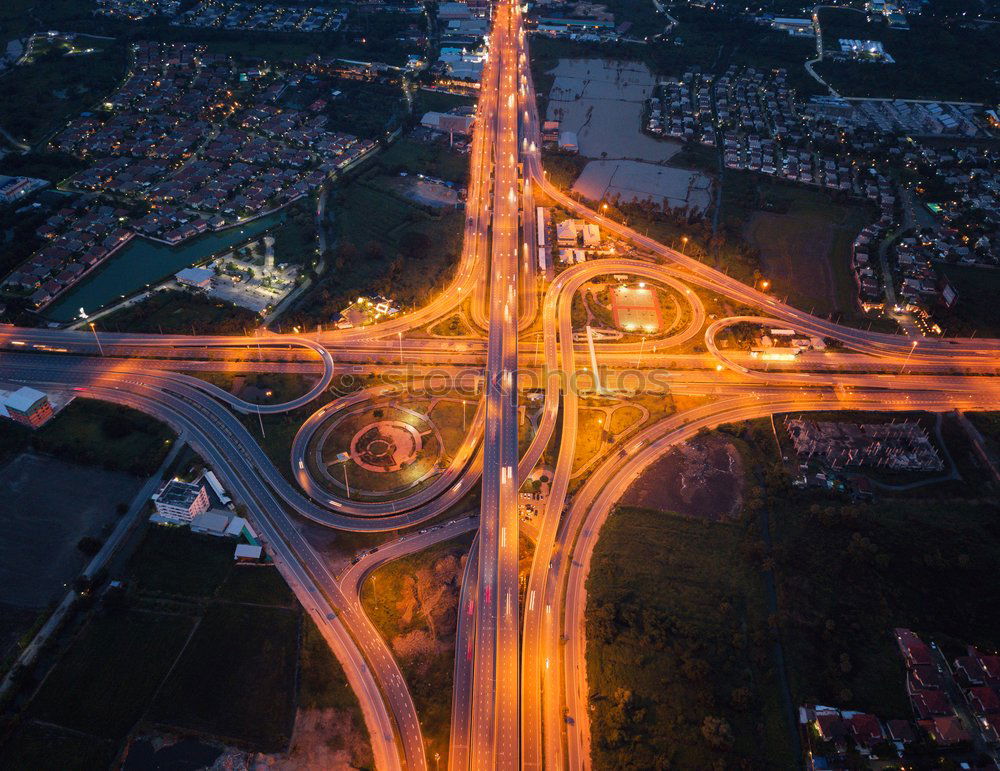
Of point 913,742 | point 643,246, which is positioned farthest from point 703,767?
point 643,246

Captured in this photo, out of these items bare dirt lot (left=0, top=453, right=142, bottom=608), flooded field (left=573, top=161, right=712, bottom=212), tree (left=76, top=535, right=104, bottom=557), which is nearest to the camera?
bare dirt lot (left=0, top=453, right=142, bottom=608)

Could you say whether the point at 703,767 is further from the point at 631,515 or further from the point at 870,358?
the point at 870,358

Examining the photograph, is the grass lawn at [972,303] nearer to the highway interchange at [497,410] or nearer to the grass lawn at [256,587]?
the highway interchange at [497,410]

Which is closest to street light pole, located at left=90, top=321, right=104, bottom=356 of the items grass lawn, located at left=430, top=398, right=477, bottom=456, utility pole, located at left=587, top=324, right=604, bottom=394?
grass lawn, located at left=430, top=398, right=477, bottom=456

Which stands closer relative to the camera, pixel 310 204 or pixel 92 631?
pixel 92 631

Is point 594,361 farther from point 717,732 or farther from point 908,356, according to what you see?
point 717,732

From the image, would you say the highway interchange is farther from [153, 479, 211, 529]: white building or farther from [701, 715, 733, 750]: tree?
[701, 715, 733, 750]: tree
